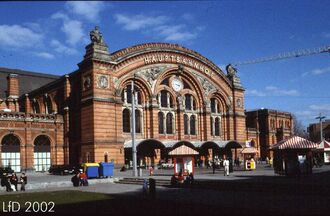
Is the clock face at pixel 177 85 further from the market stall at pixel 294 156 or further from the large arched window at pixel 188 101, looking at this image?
the market stall at pixel 294 156

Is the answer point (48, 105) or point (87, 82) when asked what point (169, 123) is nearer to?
point (87, 82)

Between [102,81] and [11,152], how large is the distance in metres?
12.4

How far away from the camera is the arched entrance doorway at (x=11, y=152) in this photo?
44094 millimetres

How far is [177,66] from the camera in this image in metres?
53.9

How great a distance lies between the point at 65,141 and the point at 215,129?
2181 centimetres

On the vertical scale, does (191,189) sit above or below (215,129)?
below

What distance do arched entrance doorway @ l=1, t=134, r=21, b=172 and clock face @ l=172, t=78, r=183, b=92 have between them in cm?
2033

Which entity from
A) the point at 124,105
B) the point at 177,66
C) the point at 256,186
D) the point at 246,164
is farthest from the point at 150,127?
the point at 256,186

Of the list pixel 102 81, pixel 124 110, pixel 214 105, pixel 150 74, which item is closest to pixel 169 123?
pixel 150 74

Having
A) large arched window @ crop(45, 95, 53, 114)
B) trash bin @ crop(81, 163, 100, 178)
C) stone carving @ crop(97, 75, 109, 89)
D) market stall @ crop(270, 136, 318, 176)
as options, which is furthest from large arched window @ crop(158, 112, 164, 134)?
market stall @ crop(270, 136, 318, 176)

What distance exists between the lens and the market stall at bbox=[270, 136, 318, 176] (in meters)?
32.0

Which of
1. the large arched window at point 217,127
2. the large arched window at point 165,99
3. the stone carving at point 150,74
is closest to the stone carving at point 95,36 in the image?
the stone carving at point 150,74

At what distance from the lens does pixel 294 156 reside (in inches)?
1273

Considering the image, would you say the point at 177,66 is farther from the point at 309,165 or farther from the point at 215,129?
the point at 309,165
